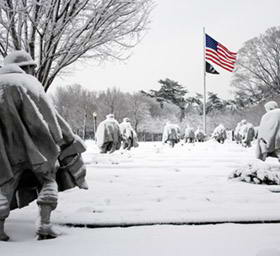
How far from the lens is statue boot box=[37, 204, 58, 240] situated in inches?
121

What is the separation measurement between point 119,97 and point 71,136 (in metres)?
59.2

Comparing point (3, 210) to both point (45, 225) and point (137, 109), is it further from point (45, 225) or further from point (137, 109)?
point (137, 109)

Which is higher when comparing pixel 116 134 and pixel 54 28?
pixel 54 28

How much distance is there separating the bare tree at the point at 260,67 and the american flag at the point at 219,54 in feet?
43.4

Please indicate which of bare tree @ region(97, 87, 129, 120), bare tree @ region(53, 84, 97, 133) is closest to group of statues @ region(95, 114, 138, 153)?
bare tree @ region(53, 84, 97, 133)

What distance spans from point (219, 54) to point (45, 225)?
79.6 ft

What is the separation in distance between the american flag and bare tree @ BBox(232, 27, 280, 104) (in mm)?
13237

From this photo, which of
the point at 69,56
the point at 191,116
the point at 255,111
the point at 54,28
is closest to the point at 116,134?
the point at 69,56

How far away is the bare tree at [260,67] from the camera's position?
36875 mm

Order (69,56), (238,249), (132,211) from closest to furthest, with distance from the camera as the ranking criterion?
(238,249) → (132,211) → (69,56)

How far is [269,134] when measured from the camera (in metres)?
7.43

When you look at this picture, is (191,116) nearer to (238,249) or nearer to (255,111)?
(255,111)

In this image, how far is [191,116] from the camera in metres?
76.5

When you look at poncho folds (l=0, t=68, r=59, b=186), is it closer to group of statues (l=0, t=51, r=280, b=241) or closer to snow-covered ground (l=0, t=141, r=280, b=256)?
group of statues (l=0, t=51, r=280, b=241)
